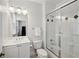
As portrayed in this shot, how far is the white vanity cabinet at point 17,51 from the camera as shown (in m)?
2.09

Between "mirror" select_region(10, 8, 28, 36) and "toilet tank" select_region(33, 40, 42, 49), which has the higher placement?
"mirror" select_region(10, 8, 28, 36)

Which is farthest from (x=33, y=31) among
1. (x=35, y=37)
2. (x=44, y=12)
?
(x=44, y=12)

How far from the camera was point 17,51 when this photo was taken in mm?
2236

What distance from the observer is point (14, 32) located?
296cm

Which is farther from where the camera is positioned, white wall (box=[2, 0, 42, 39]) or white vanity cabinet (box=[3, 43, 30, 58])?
white wall (box=[2, 0, 42, 39])

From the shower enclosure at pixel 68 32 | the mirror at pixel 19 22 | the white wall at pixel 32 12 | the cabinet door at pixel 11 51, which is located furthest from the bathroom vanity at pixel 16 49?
the shower enclosure at pixel 68 32

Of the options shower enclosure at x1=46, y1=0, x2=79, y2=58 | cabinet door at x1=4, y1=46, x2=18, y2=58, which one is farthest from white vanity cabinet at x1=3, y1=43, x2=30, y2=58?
shower enclosure at x1=46, y1=0, x2=79, y2=58

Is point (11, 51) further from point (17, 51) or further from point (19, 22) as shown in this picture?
point (19, 22)

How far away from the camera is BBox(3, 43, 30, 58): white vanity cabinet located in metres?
2.09

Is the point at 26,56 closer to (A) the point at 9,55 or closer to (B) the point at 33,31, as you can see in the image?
(A) the point at 9,55

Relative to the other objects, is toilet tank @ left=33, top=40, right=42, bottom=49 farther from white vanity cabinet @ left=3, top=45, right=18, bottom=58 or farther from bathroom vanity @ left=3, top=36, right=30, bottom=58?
white vanity cabinet @ left=3, top=45, right=18, bottom=58

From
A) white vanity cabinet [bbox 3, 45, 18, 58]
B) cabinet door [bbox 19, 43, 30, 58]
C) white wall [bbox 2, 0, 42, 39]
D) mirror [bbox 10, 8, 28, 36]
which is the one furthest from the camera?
white wall [bbox 2, 0, 42, 39]

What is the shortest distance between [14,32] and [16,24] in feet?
1.15

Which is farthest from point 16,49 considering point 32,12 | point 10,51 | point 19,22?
point 32,12
